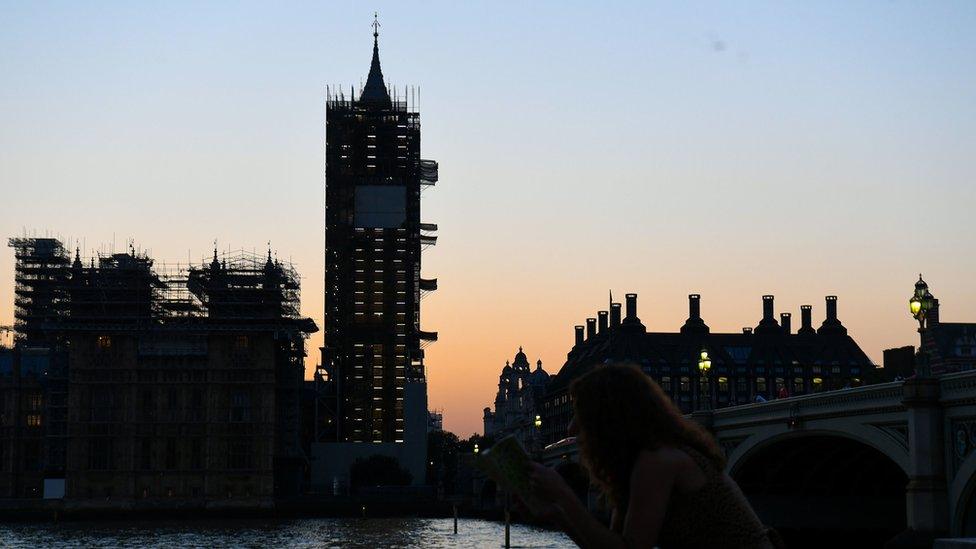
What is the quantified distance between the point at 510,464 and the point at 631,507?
477mm

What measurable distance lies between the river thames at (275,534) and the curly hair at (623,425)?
74.0m

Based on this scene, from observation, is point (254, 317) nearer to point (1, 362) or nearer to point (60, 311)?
point (60, 311)

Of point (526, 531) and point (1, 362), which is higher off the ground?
point (1, 362)

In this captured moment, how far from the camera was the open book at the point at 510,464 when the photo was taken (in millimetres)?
5434

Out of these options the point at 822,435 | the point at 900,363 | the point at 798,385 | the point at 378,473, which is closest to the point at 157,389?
the point at 378,473

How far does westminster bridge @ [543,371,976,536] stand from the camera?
40719mm

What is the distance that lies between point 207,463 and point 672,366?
192ft

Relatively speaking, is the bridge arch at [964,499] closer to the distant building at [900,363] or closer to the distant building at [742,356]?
the distant building at [900,363]

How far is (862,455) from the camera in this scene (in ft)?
198

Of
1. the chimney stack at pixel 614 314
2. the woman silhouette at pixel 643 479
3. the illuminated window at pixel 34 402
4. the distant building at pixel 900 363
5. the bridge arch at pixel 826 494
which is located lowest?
the bridge arch at pixel 826 494

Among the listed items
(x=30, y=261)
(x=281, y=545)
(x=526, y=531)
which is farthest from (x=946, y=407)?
(x=30, y=261)

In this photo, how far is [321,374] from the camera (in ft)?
571

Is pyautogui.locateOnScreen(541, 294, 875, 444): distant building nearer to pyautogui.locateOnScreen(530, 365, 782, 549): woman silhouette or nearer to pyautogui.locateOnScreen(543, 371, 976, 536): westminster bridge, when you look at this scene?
pyautogui.locateOnScreen(543, 371, 976, 536): westminster bridge

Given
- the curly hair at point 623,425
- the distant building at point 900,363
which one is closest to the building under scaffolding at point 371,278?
the distant building at point 900,363
